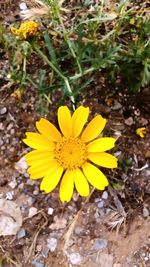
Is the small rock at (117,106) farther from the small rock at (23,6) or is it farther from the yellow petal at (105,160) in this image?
the small rock at (23,6)

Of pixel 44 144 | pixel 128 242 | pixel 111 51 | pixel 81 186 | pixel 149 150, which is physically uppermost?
pixel 111 51

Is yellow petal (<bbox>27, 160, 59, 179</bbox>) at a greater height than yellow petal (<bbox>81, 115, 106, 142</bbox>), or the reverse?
yellow petal (<bbox>81, 115, 106, 142</bbox>)

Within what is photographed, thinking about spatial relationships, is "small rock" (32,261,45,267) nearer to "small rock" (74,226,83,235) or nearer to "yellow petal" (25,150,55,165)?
"small rock" (74,226,83,235)

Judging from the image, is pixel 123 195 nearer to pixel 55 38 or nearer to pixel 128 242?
pixel 128 242

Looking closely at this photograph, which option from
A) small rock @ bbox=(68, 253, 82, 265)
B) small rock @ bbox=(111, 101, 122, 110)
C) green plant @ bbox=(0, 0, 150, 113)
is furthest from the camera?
small rock @ bbox=(111, 101, 122, 110)

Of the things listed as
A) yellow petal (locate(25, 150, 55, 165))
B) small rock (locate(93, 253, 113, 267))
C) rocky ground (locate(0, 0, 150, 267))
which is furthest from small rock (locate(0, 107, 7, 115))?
small rock (locate(93, 253, 113, 267))

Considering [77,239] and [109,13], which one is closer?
[77,239]

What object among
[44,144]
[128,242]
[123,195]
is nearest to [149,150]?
[123,195]
